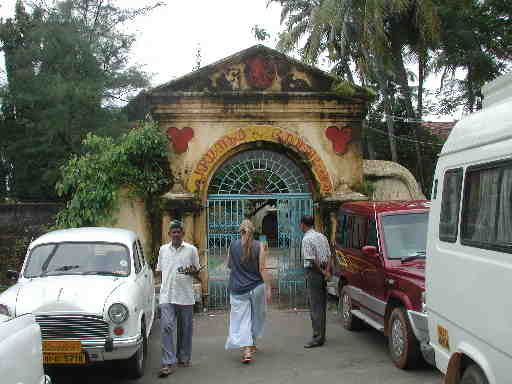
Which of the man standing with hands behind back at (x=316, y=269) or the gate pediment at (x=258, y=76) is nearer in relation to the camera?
the man standing with hands behind back at (x=316, y=269)

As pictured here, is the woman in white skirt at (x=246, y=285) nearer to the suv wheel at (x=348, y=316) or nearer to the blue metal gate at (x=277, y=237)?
the suv wheel at (x=348, y=316)

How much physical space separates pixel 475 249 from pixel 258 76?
827 centimetres

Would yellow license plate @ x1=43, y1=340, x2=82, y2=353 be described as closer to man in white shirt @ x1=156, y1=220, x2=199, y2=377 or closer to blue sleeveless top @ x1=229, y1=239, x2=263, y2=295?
man in white shirt @ x1=156, y1=220, x2=199, y2=377

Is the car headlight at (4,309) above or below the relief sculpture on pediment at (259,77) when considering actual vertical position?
below

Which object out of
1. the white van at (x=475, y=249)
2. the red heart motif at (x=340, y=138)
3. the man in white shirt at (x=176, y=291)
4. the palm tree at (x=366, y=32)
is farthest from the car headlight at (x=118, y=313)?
the palm tree at (x=366, y=32)

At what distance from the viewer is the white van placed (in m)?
4.08

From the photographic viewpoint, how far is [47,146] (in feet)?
77.9

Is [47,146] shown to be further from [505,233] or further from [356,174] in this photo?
[505,233]

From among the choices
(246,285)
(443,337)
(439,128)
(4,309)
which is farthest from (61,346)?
(439,128)

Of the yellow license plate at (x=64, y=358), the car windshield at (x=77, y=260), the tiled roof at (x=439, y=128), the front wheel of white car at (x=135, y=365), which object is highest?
the tiled roof at (x=439, y=128)

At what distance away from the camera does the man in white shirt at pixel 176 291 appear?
7491 mm

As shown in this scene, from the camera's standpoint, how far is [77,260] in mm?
7719

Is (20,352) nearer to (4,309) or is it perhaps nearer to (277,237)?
(4,309)

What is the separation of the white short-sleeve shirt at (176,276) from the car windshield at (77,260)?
1.80ft
